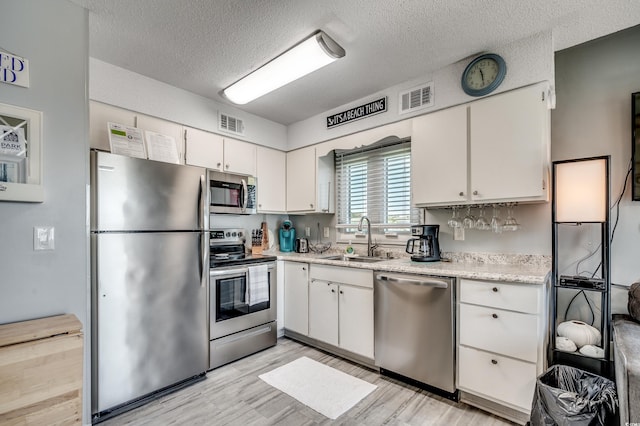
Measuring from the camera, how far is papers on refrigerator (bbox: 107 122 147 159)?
221 cm

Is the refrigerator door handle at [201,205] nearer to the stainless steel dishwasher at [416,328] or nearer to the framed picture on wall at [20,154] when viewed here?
the framed picture on wall at [20,154]

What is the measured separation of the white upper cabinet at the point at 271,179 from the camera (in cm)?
357

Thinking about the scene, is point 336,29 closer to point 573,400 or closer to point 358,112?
point 358,112

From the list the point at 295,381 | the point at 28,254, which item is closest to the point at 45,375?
the point at 28,254

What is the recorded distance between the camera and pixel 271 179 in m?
3.70

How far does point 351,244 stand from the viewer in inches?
137

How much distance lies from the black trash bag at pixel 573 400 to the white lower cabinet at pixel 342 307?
1209 millimetres

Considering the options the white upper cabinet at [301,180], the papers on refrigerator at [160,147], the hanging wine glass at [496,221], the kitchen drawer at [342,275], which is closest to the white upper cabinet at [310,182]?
the white upper cabinet at [301,180]

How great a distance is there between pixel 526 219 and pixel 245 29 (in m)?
2.53

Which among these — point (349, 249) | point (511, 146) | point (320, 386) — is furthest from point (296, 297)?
point (511, 146)

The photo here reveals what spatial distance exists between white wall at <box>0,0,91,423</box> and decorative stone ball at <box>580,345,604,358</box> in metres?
3.00

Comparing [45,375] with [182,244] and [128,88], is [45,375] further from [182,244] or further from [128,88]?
[128,88]

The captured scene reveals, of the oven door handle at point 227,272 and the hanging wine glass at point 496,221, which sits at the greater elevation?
the hanging wine glass at point 496,221

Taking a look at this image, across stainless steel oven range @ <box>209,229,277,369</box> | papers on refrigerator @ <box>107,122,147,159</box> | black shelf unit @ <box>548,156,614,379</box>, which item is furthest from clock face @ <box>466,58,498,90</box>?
papers on refrigerator @ <box>107,122,147,159</box>
